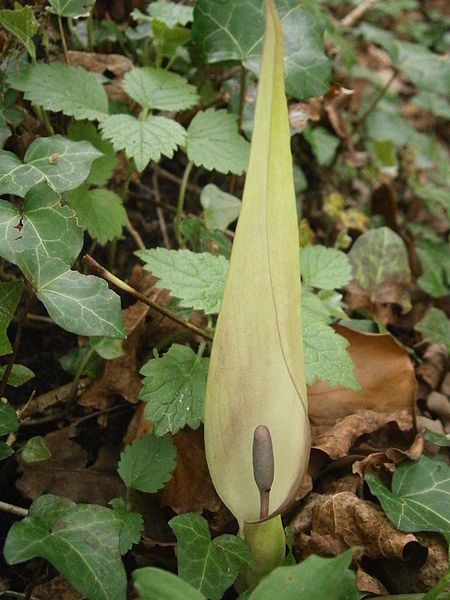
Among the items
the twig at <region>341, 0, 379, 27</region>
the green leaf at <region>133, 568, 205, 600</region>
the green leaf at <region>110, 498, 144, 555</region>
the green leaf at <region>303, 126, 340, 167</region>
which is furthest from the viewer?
the twig at <region>341, 0, 379, 27</region>

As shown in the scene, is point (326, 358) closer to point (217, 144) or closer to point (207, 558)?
point (207, 558)

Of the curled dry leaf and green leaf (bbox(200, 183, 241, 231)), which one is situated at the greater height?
green leaf (bbox(200, 183, 241, 231))

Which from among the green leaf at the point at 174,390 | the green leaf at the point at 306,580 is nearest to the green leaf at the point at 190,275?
the green leaf at the point at 174,390

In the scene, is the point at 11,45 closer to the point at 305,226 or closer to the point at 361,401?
the point at 305,226

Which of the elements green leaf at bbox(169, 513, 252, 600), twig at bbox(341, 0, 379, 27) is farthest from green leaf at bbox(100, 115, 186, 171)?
twig at bbox(341, 0, 379, 27)

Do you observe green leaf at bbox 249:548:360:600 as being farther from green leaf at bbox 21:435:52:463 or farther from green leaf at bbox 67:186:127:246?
green leaf at bbox 67:186:127:246

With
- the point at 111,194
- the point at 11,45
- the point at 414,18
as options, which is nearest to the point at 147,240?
the point at 111,194

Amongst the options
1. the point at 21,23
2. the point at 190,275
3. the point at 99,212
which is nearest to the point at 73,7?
the point at 21,23
